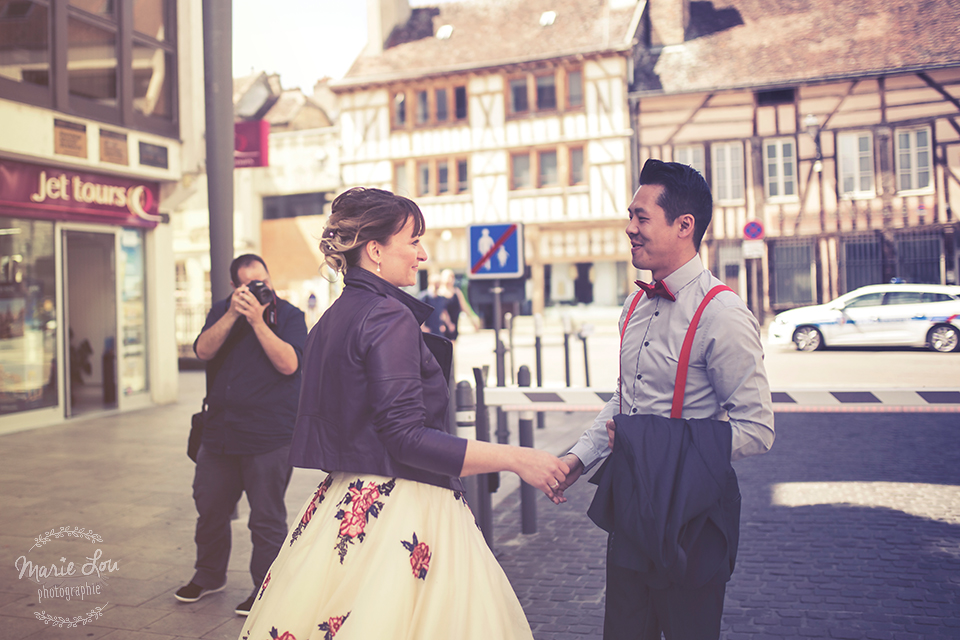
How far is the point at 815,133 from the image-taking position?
19.3 m

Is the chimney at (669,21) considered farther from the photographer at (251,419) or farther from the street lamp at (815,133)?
the photographer at (251,419)

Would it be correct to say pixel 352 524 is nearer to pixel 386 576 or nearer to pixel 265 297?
pixel 386 576

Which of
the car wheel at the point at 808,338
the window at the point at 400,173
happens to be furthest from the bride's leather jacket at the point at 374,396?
the window at the point at 400,173

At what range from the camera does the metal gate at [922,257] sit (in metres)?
6.93

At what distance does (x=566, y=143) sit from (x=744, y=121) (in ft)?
21.2

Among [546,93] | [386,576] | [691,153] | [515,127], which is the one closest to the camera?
[386,576]

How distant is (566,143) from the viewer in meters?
28.0

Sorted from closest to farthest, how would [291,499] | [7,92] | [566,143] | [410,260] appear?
1. [410,260]
2. [291,499]
3. [7,92]
4. [566,143]

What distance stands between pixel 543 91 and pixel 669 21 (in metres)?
4.87

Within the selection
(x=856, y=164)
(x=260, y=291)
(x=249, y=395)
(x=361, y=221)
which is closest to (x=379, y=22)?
(x=856, y=164)

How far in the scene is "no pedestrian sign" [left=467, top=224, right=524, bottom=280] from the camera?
7711mm

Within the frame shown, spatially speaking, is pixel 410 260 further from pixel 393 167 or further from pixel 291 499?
pixel 393 167

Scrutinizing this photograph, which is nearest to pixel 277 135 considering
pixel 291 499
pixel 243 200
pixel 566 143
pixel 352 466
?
pixel 243 200

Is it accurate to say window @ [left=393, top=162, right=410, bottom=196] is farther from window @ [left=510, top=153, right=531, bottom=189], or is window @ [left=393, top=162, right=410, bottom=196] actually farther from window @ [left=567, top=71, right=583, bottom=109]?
window @ [left=567, top=71, right=583, bottom=109]
